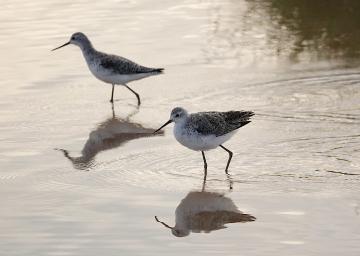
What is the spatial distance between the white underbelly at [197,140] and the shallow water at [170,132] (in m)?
0.28

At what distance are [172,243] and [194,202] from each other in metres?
1.30

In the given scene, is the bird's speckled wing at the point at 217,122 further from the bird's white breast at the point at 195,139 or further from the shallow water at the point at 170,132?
the shallow water at the point at 170,132

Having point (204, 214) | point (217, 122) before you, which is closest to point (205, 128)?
point (217, 122)

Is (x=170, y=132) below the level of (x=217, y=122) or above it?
below

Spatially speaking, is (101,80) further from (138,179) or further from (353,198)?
(353,198)

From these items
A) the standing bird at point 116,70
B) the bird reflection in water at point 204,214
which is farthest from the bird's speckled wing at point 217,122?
the standing bird at point 116,70

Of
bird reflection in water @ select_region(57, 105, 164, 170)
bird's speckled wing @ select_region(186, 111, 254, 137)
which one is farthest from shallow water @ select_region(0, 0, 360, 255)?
bird's speckled wing @ select_region(186, 111, 254, 137)

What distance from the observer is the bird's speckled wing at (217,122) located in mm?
11648

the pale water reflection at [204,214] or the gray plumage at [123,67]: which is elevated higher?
the gray plumage at [123,67]

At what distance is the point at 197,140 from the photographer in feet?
37.9

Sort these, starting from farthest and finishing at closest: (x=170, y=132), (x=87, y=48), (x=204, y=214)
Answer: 1. (x=87, y=48)
2. (x=170, y=132)
3. (x=204, y=214)

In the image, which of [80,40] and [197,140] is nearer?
[197,140]

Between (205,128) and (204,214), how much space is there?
169 centimetres

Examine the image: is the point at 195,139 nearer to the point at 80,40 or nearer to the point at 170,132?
the point at 170,132
